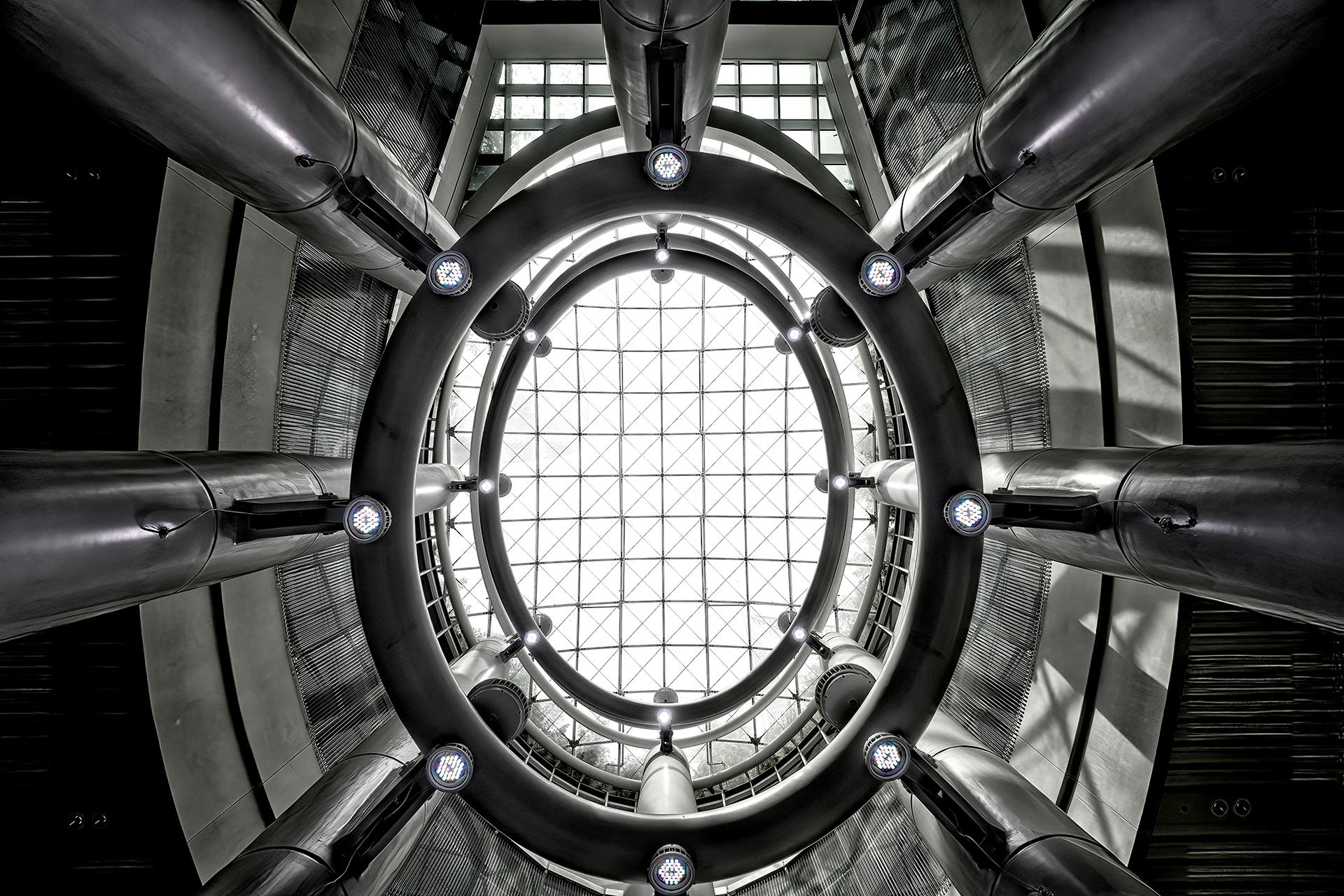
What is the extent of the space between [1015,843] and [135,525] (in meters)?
11.0

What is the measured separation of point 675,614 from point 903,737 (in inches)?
679

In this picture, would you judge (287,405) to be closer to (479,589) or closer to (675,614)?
(479,589)

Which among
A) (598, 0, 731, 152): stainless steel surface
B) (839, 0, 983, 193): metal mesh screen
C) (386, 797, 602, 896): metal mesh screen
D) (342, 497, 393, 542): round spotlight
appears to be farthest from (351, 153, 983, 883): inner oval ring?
(839, 0, 983, 193): metal mesh screen

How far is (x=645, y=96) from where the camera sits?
9.90 m

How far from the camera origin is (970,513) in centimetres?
837

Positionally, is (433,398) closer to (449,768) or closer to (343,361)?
(343,361)

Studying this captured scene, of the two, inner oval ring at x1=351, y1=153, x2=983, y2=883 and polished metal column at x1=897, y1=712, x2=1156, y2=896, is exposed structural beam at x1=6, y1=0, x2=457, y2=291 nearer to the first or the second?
inner oval ring at x1=351, y1=153, x2=983, y2=883

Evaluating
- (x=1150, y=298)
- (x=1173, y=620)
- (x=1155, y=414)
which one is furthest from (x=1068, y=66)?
(x=1173, y=620)

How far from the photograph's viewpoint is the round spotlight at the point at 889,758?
8.70 m

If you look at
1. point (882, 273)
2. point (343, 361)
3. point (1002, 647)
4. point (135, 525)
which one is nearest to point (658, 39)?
point (882, 273)

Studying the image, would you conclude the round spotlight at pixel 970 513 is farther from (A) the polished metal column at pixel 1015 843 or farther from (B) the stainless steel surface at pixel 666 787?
(B) the stainless steel surface at pixel 666 787

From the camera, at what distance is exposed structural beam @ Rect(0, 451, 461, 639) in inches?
219

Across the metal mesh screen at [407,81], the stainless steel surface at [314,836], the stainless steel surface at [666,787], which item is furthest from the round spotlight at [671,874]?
the metal mesh screen at [407,81]

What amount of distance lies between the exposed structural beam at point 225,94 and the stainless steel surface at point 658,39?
3.81 meters
